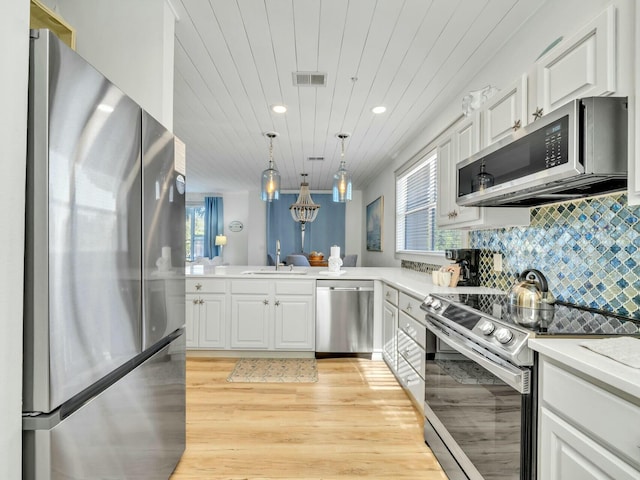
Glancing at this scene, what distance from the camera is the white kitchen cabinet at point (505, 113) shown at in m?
1.67

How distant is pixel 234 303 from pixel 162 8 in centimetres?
253

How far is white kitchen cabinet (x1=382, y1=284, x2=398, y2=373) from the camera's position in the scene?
3114 millimetres

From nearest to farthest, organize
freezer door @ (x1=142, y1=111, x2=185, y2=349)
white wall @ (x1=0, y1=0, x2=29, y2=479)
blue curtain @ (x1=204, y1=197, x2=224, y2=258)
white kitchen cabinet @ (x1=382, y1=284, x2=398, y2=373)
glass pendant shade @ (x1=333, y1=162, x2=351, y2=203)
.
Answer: white wall @ (x1=0, y1=0, x2=29, y2=479), freezer door @ (x1=142, y1=111, x2=185, y2=349), white kitchen cabinet @ (x1=382, y1=284, x2=398, y2=373), glass pendant shade @ (x1=333, y1=162, x2=351, y2=203), blue curtain @ (x1=204, y1=197, x2=224, y2=258)

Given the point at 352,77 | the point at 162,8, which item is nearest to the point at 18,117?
the point at 162,8

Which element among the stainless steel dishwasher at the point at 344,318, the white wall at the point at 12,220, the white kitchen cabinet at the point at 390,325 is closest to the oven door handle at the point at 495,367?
the white kitchen cabinet at the point at 390,325

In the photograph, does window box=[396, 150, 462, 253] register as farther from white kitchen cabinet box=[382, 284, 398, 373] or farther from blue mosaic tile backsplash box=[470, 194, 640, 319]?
blue mosaic tile backsplash box=[470, 194, 640, 319]

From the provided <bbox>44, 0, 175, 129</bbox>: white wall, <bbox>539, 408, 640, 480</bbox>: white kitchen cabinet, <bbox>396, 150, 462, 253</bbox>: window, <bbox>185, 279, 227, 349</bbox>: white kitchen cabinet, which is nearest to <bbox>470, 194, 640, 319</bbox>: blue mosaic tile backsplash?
<bbox>539, 408, 640, 480</bbox>: white kitchen cabinet

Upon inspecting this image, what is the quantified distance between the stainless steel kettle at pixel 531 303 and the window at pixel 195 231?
9.61m

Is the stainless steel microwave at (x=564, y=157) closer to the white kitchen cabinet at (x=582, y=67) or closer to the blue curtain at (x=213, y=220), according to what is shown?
the white kitchen cabinet at (x=582, y=67)

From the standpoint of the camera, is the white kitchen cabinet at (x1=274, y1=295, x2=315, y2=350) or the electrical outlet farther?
the white kitchen cabinet at (x1=274, y1=295, x2=315, y2=350)

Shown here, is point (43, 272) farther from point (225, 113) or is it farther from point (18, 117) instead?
point (225, 113)

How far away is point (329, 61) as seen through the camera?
8.26 feet

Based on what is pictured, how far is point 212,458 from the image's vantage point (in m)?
1.95

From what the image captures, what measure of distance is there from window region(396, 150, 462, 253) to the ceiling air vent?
1.29m
